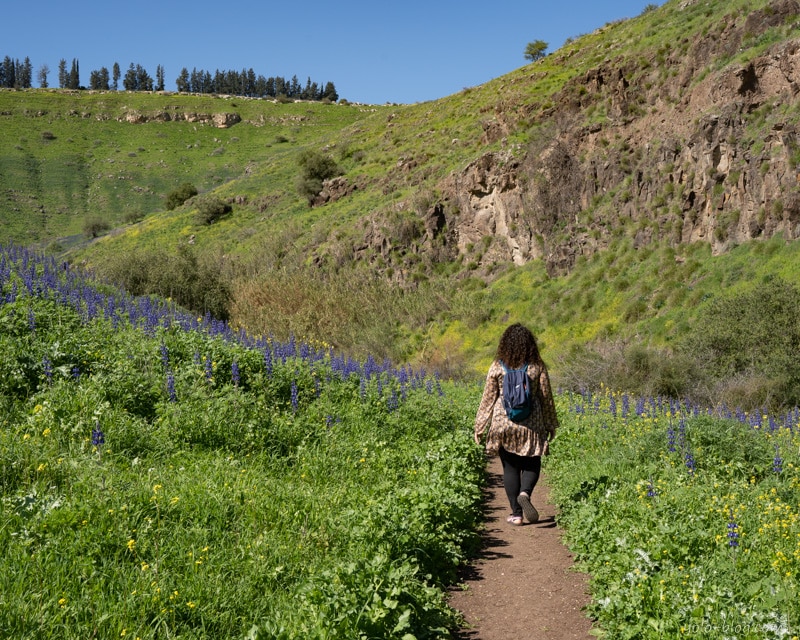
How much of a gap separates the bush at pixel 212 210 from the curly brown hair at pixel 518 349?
53.3 meters

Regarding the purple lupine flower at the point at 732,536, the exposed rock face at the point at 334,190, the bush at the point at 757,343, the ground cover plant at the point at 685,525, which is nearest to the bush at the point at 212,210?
the exposed rock face at the point at 334,190

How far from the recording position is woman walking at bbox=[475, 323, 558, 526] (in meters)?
7.16

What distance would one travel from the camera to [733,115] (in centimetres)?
2417

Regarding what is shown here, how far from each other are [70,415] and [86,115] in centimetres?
11413

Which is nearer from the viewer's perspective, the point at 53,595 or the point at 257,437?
the point at 53,595

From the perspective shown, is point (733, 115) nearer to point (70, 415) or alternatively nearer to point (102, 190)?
point (70, 415)

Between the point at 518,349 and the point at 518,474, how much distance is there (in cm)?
130

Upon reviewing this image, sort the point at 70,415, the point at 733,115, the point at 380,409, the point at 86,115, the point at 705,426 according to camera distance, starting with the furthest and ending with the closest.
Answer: the point at 86,115 < the point at 733,115 < the point at 380,409 < the point at 705,426 < the point at 70,415

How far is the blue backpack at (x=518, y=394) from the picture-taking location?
7074 millimetres

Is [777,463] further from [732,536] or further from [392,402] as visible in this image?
[392,402]

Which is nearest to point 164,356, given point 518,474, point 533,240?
point 518,474

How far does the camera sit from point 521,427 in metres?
7.17

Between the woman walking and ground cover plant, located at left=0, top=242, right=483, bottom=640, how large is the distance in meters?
0.50

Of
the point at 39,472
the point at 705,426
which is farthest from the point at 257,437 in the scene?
the point at 705,426
